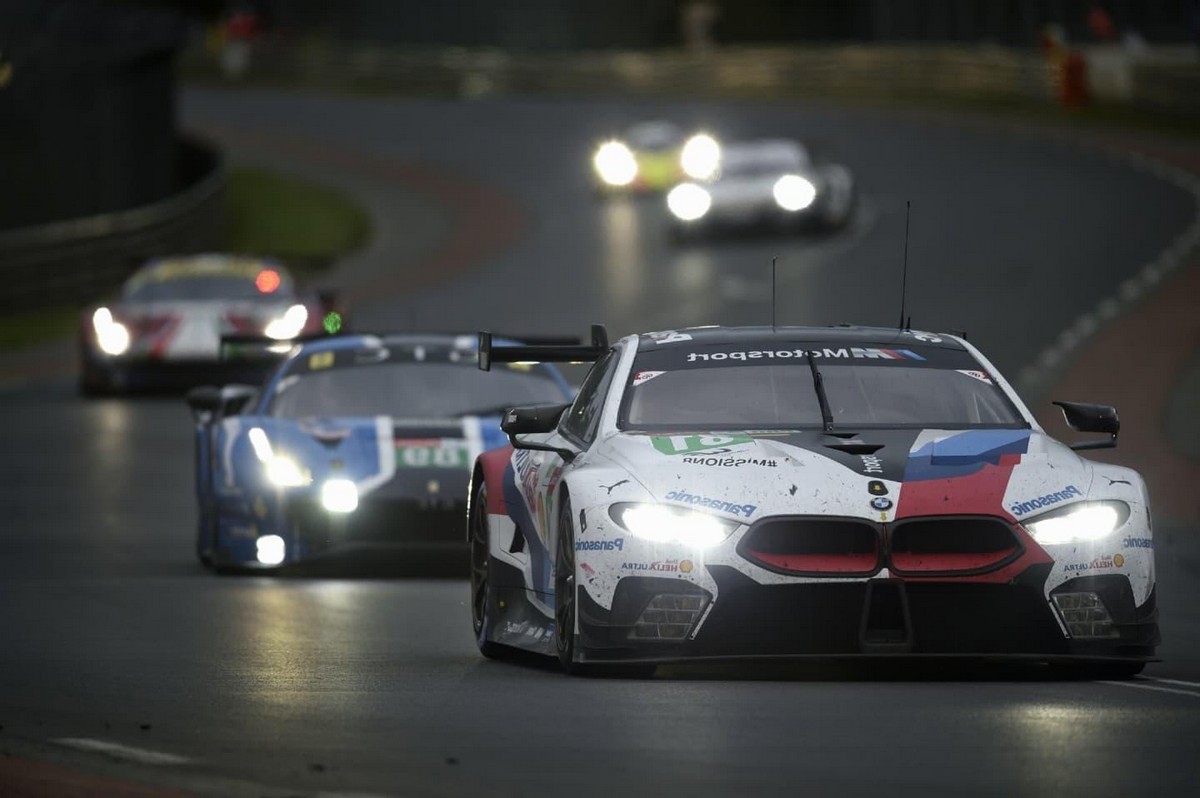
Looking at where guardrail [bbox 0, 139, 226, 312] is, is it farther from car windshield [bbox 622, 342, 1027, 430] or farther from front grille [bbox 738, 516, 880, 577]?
front grille [bbox 738, 516, 880, 577]

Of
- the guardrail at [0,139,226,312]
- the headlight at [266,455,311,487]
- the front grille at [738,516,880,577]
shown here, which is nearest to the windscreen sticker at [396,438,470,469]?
the headlight at [266,455,311,487]

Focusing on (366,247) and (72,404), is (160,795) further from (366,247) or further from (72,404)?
(366,247)

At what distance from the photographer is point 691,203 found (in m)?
44.0

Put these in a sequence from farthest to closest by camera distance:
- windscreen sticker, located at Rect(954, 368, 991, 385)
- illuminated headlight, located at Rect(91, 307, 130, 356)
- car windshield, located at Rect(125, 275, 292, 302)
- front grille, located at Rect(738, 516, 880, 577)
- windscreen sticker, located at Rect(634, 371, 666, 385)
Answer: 1. car windshield, located at Rect(125, 275, 292, 302)
2. illuminated headlight, located at Rect(91, 307, 130, 356)
3. windscreen sticker, located at Rect(954, 368, 991, 385)
4. windscreen sticker, located at Rect(634, 371, 666, 385)
5. front grille, located at Rect(738, 516, 880, 577)

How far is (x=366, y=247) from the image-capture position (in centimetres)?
4797

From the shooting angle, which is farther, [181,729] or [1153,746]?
[181,729]

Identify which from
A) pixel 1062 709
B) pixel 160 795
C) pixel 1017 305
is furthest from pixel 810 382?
pixel 1017 305

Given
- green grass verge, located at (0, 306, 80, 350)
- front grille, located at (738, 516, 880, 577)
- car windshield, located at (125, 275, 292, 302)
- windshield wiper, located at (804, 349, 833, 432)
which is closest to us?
front grille, located at (738, 516, 880, 577)

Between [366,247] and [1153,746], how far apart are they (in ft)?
132

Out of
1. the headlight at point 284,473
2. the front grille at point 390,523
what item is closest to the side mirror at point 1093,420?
the front grille at point 390,523

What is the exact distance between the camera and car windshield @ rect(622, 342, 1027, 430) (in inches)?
411

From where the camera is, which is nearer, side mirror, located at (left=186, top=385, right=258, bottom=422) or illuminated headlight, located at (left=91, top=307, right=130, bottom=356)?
side mirror, located at (left=186, top=385, right=258, bottom=422)

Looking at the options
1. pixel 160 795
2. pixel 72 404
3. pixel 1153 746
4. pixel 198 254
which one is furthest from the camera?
pixel 198 254

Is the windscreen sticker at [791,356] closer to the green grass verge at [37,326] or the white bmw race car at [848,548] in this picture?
the white bmw race car at [848,548]
